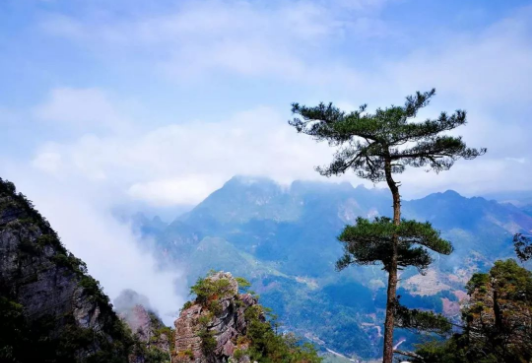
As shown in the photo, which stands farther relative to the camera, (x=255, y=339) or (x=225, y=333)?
(x=255, y=339)

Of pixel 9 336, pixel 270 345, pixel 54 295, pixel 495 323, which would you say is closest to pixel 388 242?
pixel 495 323

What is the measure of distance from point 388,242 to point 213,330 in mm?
12665

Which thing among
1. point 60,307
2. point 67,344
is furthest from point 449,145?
point 60,307

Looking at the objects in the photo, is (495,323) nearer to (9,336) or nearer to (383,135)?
(383,135)

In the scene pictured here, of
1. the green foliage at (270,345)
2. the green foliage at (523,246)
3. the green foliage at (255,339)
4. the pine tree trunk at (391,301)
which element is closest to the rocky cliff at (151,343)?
the green foliage at (255,339)

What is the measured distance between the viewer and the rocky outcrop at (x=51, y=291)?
30.1 metres

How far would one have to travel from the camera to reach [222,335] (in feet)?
61.0

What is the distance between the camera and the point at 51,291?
1314 inches

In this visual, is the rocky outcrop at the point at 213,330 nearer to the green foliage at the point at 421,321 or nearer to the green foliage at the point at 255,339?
the green foliage at the point at 255,339

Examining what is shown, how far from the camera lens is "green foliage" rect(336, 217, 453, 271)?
9.27 metres

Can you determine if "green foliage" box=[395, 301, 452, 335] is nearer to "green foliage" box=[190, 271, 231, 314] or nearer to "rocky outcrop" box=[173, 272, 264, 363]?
"rocky outcrop" box=[173, 272, 264, 363]

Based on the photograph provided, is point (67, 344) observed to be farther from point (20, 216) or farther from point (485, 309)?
point (485, 309)

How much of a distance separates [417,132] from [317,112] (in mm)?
3228

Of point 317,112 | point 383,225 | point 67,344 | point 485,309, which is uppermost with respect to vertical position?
point 317,112
